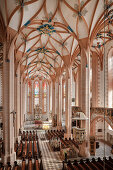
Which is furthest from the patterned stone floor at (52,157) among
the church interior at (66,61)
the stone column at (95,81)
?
the stone column at (95,81)

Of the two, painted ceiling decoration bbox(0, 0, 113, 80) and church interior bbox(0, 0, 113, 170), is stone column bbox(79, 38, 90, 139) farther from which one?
painted ceiling decoration bbox(0, 0, 113, 80)

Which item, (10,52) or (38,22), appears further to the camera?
(38,22)

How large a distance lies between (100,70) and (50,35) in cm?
855

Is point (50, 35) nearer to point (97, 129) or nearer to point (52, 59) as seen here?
point (52, 59)

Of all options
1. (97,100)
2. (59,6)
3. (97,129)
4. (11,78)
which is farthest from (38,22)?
(97,129)

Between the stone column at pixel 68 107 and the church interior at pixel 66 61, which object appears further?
the stone column at pixel 68 107

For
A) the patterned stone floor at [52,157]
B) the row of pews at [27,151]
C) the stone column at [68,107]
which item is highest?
the stone column at [68,107]

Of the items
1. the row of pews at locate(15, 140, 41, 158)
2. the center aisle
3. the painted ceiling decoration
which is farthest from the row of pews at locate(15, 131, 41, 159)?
the painted ceiling decoration

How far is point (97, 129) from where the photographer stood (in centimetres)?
2222

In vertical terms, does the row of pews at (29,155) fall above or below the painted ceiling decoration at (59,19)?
below

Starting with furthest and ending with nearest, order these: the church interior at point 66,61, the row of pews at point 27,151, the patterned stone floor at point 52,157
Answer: the row of pews at point 27,151 → the patterned stone floor at point 52,157 → the church interior at point 66,61

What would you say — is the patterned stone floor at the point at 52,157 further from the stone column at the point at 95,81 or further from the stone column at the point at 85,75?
the stone column at the point at 95,81

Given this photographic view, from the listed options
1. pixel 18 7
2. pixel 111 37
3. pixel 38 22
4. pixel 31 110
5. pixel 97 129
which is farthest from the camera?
pixel 31 110

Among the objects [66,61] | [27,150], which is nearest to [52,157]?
[27,150]
